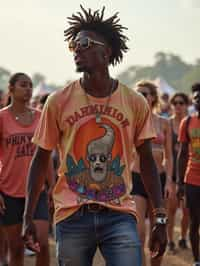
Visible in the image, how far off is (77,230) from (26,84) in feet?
10.8

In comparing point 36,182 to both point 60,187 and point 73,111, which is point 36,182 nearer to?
point 60,187

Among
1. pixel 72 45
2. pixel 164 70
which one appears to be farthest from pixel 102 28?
pixel 164 70

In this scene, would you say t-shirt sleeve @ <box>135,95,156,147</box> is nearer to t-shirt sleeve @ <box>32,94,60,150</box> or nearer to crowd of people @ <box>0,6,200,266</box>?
crowd of people @ <box>0,6,200,266</box>

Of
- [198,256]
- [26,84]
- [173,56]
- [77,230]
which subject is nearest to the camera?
[77,230]

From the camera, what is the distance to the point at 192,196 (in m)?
8.80

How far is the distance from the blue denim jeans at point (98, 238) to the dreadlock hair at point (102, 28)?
101cm

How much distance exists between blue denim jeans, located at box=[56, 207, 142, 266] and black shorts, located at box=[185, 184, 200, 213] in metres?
3.94

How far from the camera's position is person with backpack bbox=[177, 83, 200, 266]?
28.8 feet

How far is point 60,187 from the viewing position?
16.2 ft

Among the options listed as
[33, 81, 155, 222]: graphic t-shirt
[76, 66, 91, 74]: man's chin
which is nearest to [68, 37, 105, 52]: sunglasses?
[76, 66, 91, 74]: man's chin

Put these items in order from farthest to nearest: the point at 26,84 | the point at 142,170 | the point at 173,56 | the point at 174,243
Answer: the point at 173,56 → the point at 174,243 → the point at 26,84 → the point at 142,170

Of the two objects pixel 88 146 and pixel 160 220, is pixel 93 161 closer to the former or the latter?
pixel 88 146

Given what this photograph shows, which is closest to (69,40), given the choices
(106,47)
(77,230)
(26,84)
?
(106,47)

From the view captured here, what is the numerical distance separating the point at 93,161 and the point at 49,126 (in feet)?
1.07
